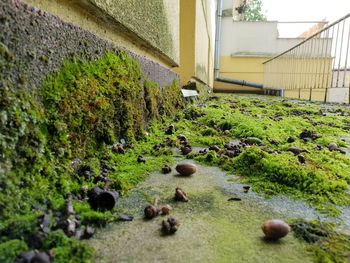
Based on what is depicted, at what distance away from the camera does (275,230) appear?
2.25 feet

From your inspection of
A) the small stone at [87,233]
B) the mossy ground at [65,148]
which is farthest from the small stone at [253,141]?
the small stone at [87,233]

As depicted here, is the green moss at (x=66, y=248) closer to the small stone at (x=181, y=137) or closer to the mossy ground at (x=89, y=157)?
the mossy ground at (x=89, y=157)

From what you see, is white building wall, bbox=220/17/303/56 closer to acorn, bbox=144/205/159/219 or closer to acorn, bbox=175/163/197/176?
acorn, bbox=175/163/197/176

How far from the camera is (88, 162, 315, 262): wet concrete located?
2.04 ft

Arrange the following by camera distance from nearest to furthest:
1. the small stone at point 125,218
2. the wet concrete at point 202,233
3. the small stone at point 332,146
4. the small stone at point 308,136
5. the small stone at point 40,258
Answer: the small stone at point 40,258, the wet concrete at point 202,233, the small stone at point 125,218, the small stone at point 332,146, the small stone at point 308,136

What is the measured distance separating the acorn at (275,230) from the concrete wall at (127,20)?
751 millimetres

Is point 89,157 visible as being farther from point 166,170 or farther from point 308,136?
point 308,136

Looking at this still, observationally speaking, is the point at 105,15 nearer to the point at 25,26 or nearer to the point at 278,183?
the point at 25,26

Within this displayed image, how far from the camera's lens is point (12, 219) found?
0.64 m

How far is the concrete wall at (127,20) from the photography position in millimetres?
1060

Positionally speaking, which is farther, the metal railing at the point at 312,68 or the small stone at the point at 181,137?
the metal railing at the point at 312,68

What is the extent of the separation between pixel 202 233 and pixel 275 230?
0.15 m

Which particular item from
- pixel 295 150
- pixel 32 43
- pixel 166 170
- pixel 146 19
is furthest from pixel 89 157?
pixel 146 19

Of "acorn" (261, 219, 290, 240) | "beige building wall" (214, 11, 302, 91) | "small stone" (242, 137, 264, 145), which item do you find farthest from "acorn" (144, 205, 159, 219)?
"beige building wall" (214, 11, 302, 91)
